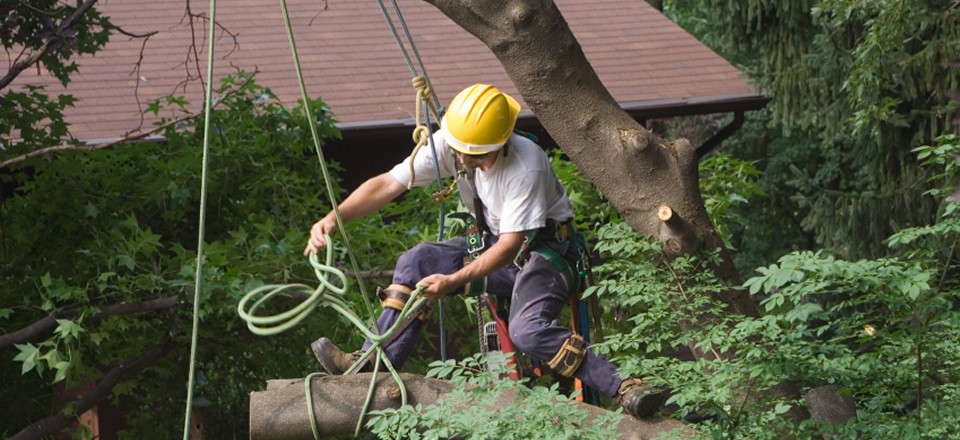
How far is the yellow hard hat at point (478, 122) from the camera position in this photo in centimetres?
493

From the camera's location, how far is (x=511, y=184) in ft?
16.4

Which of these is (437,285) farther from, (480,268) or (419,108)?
(419,108)

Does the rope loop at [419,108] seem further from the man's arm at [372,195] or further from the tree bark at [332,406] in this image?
the tree bark at [332,406]

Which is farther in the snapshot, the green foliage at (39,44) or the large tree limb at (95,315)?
the green foliage at (39,44)

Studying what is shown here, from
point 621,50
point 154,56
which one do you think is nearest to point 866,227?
point 621,50

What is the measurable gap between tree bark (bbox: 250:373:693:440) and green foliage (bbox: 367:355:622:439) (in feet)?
0.89

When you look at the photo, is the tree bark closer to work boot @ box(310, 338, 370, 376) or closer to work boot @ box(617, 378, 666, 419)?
work boot @ box(617, 378, 666, 419)

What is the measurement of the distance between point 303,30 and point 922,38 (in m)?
5.87

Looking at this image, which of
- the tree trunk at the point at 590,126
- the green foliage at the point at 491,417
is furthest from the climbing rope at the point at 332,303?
the tree trunk at the point at 590,126

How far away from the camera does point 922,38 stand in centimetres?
1226

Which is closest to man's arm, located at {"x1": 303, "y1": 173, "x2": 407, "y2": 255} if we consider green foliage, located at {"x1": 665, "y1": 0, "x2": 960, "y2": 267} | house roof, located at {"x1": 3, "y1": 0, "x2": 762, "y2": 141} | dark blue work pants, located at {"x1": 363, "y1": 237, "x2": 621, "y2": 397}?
dark blue work pants, located at {"x1": 363, "y1": 237, "x2": 621, "y2": 397}

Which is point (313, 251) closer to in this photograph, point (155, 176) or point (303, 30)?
point (155, 176)

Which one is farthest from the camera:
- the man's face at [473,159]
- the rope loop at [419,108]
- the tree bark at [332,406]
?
the rope loop at [419,108]

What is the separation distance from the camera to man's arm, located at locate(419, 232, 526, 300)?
4832mm
